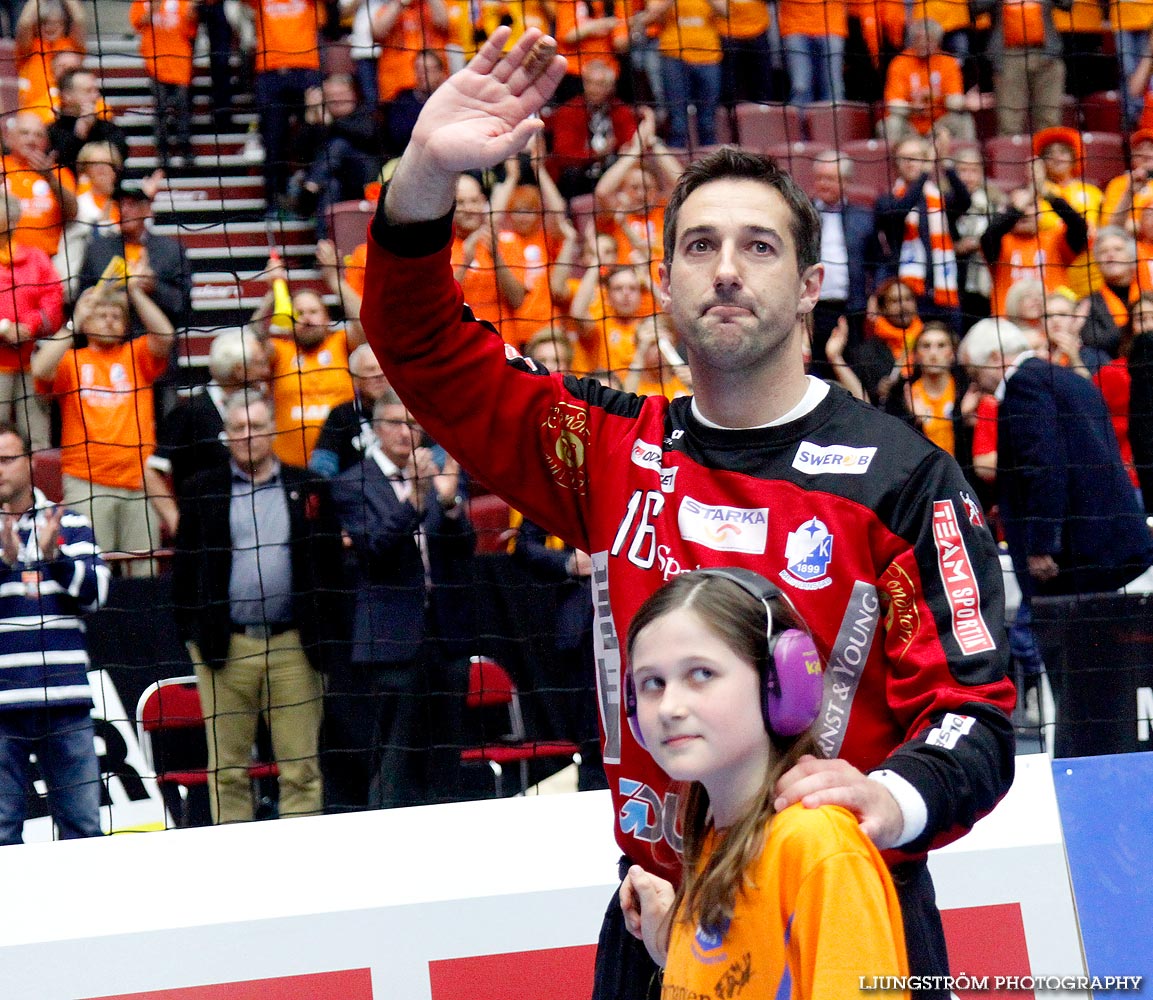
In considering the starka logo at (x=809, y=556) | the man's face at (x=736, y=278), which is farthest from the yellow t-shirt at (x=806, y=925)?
the man's face at (x=736, y=278)

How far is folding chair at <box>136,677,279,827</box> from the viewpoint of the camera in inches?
177

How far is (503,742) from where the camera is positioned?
4.61 metres

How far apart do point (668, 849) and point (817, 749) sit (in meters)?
0.29

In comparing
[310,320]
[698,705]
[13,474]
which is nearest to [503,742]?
[13,474]

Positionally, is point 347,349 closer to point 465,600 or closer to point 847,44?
point 465,600

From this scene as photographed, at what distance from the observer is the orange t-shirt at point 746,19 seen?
737cm

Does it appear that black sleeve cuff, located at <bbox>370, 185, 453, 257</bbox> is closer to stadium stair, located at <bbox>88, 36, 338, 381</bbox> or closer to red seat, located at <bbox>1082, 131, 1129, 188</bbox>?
stadium stair, located at <bbox>88, 36, 338, 381</bbox>

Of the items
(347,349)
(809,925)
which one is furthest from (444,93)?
(347,349)

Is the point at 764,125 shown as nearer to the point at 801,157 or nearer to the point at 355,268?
the point at 801,157

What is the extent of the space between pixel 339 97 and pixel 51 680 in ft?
12.1

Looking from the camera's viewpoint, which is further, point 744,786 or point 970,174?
point 970,174

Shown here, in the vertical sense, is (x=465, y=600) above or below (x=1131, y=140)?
below

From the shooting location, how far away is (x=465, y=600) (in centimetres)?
475

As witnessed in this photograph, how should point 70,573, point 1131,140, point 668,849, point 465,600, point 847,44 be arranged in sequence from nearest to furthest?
point 668,849
point 70,573
point 465,600
point 1131,140
point 847,44
